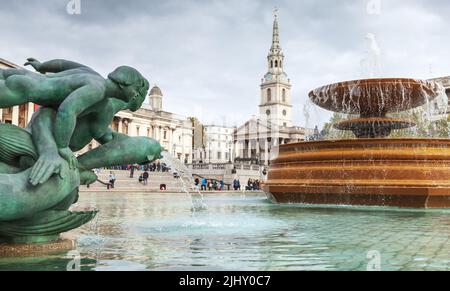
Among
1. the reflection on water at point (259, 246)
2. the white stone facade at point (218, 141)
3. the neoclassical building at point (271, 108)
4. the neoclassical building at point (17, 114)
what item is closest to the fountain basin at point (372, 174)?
the reflection on water at point (259, 246)

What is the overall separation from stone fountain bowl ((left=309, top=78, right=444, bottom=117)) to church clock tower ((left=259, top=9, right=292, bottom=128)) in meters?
88.2

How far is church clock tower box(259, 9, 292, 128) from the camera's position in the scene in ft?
A: 335

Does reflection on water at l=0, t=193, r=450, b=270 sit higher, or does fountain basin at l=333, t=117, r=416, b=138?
fountain basin at l=333, t=117, r=416, b=138

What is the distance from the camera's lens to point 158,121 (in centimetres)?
8300

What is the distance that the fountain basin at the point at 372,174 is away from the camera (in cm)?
899

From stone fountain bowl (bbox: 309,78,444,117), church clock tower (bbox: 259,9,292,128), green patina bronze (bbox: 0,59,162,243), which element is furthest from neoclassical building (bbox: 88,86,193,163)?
green patina bronze (bbox: 0,59,162,243)

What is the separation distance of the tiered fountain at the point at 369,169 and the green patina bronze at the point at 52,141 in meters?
6.45

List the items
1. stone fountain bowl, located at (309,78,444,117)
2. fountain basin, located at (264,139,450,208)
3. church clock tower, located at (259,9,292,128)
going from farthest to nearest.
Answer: church clock tower, located at (259,9,292,128) → stone fountain bowl, located at (309,78,444,117) → fountain basin, located at (264,139,450,208)

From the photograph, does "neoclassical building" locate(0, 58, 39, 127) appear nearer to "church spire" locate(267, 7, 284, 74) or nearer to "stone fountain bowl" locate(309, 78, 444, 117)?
"stone fountain bowl" locate(309, 78, 444, 117)

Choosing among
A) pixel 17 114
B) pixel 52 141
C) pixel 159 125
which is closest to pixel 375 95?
pixel 52 141

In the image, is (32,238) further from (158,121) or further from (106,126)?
(158,121)

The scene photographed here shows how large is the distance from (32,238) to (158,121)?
80164mm

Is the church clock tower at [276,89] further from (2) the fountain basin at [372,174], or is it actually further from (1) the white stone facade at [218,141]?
(2) the fountain basin at [372,174]
